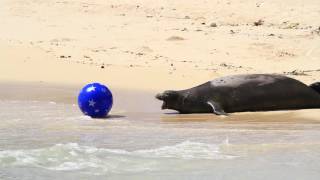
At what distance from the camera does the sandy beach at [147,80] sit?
5.67 meters

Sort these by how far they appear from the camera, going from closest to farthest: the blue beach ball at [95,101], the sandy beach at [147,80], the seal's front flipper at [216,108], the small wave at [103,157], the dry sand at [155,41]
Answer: the small wave at [103,157] → the sandy beach at [147,80] → the blue beach ball at [95,101] → the seal's front flipper at [216,108] → the dry sand at [155,41]

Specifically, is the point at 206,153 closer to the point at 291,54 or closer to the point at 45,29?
the point at 291,54

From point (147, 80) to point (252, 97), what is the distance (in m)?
3.13

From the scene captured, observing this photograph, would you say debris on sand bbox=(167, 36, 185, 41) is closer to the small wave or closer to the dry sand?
the dry sand

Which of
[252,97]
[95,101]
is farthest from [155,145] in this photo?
[252,97]

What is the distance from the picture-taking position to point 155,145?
6453 millimetres

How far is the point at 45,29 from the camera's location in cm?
1739

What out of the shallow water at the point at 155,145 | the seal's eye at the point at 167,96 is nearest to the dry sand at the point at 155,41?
the seal's eye at the point at 167,96

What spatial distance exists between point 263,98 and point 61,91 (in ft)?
10.8

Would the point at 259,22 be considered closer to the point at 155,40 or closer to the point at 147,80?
the point at 155,40

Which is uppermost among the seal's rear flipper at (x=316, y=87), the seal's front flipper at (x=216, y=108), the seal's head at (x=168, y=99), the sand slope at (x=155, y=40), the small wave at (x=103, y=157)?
the sand slope at (x=155, y=40)

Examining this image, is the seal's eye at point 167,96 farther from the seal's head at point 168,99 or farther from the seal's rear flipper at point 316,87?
the seal's rear flipper at point 316,87

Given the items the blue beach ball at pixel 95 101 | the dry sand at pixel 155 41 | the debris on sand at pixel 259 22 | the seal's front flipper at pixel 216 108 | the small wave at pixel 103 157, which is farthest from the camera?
the debris on sand at pixel 259 22

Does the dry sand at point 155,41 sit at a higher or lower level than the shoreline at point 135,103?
higher
